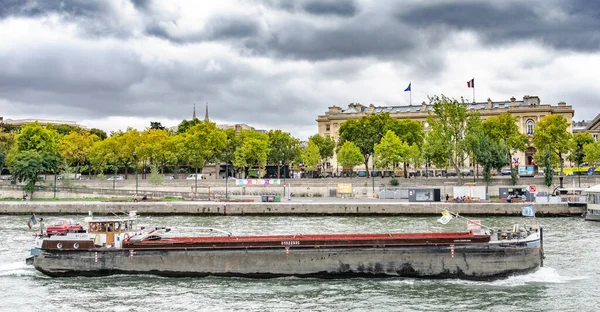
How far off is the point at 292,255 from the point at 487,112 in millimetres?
99994

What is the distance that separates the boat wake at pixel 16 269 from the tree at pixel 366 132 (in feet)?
268

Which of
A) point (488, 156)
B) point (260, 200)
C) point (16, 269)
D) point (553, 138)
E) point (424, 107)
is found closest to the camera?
point (16, 269)

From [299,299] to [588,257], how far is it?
19372 millimetres

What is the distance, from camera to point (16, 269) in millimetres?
32219

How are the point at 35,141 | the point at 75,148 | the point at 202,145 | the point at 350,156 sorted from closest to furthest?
1. the point at 350,156
2. the point at 202,145
3. the point at 35,141
4. the point at 75,148

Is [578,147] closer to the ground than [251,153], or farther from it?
farther from it

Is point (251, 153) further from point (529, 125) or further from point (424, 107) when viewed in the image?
point (529, 125)

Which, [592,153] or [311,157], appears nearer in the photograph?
[592,153]

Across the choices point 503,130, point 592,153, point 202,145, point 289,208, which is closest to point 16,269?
point 289,208

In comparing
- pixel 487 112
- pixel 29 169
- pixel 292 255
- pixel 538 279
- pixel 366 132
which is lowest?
pixel 538 279

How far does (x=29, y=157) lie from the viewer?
85625 mm

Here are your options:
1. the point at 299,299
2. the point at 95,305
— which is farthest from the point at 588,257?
the point at 95,305

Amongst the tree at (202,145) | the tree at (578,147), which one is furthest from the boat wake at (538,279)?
the tree at (202,145)

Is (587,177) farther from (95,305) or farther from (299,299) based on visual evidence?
(95,305)
